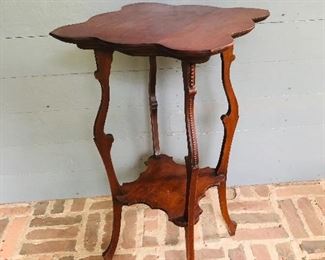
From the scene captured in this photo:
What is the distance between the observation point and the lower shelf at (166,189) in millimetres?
1379

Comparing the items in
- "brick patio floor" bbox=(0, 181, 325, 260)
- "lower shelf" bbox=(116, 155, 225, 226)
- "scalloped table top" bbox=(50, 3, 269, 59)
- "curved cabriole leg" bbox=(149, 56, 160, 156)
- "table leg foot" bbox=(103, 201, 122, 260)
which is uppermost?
"scalloped table top" bbox=(50, 3, 269, 59)

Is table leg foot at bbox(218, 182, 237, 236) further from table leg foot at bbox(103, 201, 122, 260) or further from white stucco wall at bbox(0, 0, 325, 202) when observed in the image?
table leg foot at bbox(103, 201, 122, 260)

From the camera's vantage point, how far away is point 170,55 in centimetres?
106

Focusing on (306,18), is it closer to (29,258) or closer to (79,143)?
(79,143)

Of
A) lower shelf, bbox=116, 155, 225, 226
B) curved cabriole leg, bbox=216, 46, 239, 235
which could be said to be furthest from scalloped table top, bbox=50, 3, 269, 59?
lower shelf, bbox=116, 155, 225, 226

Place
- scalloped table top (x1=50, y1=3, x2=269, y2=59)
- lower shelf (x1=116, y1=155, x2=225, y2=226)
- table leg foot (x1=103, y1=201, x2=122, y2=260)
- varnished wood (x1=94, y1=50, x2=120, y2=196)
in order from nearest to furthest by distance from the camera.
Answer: scalloped table top (x1=50, y1=3, x2=269, y2=59) < varnished wood (x1=94, y1=50, x2=120, y2=196) < lower shelf (x1=116, y1=155, x2=225, y2=226) < table leg foot (x1=103, y1=201, x2=122, y2=260)

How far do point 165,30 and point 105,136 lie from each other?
1.33 ft

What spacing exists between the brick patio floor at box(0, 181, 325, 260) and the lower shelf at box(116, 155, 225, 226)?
273mm

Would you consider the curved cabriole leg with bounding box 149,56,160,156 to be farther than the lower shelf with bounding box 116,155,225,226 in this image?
Result: Yes

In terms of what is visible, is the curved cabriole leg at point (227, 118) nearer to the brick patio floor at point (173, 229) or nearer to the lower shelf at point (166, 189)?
the lower shelf at point (166, 189)

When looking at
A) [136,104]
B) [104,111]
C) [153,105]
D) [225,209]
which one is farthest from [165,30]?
[225,209]

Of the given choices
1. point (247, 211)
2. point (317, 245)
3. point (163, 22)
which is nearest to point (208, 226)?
point (247, 211)

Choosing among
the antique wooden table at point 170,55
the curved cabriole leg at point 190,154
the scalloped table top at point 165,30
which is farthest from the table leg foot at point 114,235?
the scalloped table top at point 165,30

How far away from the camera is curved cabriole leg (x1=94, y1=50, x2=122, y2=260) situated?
48.4 inches
